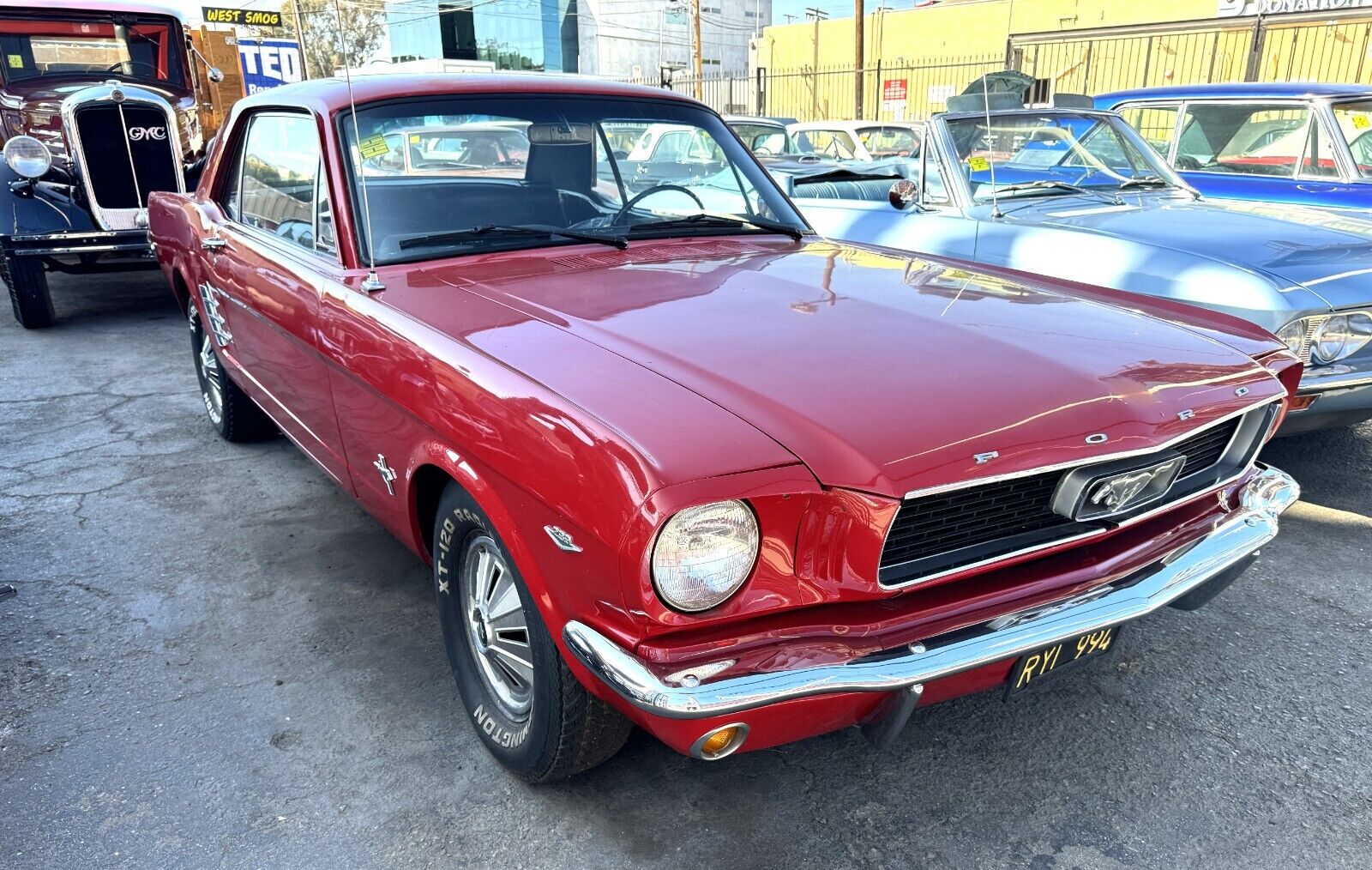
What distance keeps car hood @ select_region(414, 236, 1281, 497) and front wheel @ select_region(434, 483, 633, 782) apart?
1.87ft

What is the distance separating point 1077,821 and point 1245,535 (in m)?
0.78

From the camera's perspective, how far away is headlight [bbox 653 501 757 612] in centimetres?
170

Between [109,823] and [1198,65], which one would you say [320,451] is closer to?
[109,823]

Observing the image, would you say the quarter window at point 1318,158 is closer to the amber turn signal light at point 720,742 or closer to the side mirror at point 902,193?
the side mirror at point 902,193

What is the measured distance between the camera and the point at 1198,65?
1900 cm

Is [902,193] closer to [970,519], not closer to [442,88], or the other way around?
[442,88]

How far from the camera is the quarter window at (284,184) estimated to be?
10.1 feet

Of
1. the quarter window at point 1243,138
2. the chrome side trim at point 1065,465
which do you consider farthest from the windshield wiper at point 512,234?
the quarter window at point 1243,138

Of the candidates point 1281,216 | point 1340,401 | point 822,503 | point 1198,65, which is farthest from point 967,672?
point 1198,65

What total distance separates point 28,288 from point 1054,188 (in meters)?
6.92

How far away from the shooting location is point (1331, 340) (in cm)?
370

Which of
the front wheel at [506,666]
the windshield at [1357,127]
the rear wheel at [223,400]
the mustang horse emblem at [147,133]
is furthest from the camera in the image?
the mustang horse emblem at [147,133]

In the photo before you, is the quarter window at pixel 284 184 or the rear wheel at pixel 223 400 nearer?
the quarter window at pixel 284 184

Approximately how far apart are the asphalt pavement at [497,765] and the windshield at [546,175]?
4.16 ft
